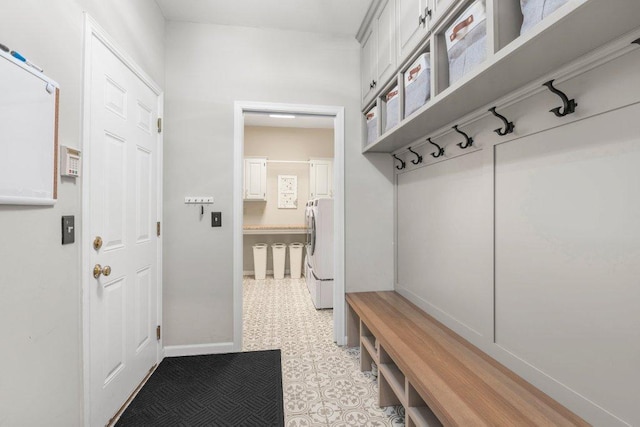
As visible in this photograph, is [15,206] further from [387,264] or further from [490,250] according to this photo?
[387,264]

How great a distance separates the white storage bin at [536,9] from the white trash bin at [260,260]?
4.32 meters

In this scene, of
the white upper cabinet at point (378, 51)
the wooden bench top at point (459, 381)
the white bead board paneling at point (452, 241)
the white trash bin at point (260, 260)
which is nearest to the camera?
the wooden bench top at point (459, 381)

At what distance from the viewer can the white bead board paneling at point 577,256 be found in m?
0.82

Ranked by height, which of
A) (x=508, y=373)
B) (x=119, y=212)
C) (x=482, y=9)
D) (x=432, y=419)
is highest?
(x=482, y=9)

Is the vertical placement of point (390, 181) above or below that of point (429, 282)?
above

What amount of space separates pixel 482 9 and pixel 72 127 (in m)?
1.74

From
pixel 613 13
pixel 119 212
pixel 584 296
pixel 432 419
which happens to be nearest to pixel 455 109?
pixel 613 13

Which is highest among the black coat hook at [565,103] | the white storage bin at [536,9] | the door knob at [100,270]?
the white storage bin at [536,9]

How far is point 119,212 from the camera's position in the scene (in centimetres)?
167

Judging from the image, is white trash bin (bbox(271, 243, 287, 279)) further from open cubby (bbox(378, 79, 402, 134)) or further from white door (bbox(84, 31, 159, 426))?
open cubby (bbox(378, 79, 402, 134))

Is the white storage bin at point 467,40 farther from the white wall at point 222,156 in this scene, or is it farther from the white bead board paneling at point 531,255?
the white wall at point 222,156

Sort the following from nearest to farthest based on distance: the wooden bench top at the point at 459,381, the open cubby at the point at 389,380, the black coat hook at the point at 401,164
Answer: the wooden bench top at the point at 459,381
the open cubby at the point at 389,380
the black coat hook at the point at 401,164

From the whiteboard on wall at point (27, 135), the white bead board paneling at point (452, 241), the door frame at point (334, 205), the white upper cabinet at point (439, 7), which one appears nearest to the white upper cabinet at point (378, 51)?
the door frame at point (334, 205)

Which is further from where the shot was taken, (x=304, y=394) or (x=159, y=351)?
(x=159, y=351)
